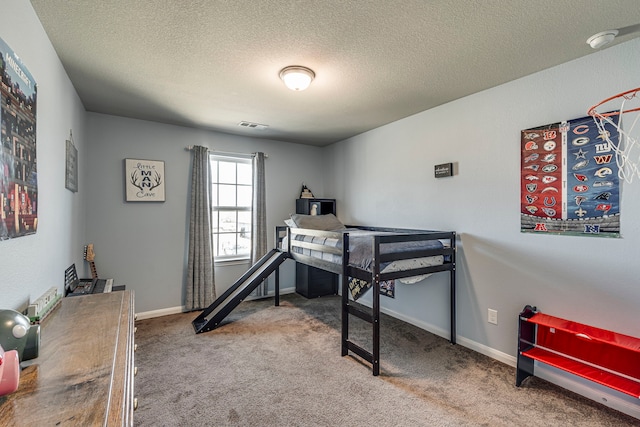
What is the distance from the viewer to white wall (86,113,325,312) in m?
3.48

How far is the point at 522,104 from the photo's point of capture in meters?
2.51

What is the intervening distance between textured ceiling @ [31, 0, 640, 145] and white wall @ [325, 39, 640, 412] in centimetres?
19

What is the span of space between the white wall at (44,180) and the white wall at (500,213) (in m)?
3.16

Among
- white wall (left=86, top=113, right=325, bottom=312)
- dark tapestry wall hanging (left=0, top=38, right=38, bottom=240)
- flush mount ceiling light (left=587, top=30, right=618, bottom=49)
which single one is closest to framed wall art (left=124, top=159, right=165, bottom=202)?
white wall (left=86, top=113, right=325, bottom=312)

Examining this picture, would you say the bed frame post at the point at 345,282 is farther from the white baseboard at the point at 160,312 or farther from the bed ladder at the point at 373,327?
the white baseboard at the point at 160,312

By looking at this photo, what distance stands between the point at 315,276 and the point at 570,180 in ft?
10.6

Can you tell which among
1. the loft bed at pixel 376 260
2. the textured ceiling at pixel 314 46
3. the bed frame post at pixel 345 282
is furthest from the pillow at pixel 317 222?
the textured ceiling at pixel 314 46

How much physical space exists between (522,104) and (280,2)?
2.07 meters

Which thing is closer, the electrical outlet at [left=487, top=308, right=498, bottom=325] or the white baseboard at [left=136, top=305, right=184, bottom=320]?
the electrical outlet at [left=487, top=308, right=498, bottom=325]

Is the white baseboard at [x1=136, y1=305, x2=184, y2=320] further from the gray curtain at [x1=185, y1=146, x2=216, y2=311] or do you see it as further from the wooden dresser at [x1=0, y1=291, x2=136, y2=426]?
the wooden dresser at [x1=0, y1=291, x2=136, y2=426]

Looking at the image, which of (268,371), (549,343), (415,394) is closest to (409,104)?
(549,343)

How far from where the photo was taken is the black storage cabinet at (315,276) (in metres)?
4.53

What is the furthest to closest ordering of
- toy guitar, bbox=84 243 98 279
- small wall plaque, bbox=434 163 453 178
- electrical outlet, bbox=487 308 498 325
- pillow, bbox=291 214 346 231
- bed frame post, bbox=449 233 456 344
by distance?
pillow, bbox=291 214 346 231 < toy guitar, bbox=84 243 98 279 < small wall plaque, bbox=434 163 453 178 < bed frame post, bbox=449 233 456 344 < electrical outlet, bbox=487 308 498 325

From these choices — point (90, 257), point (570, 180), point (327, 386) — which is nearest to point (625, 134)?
point (570, 180)
